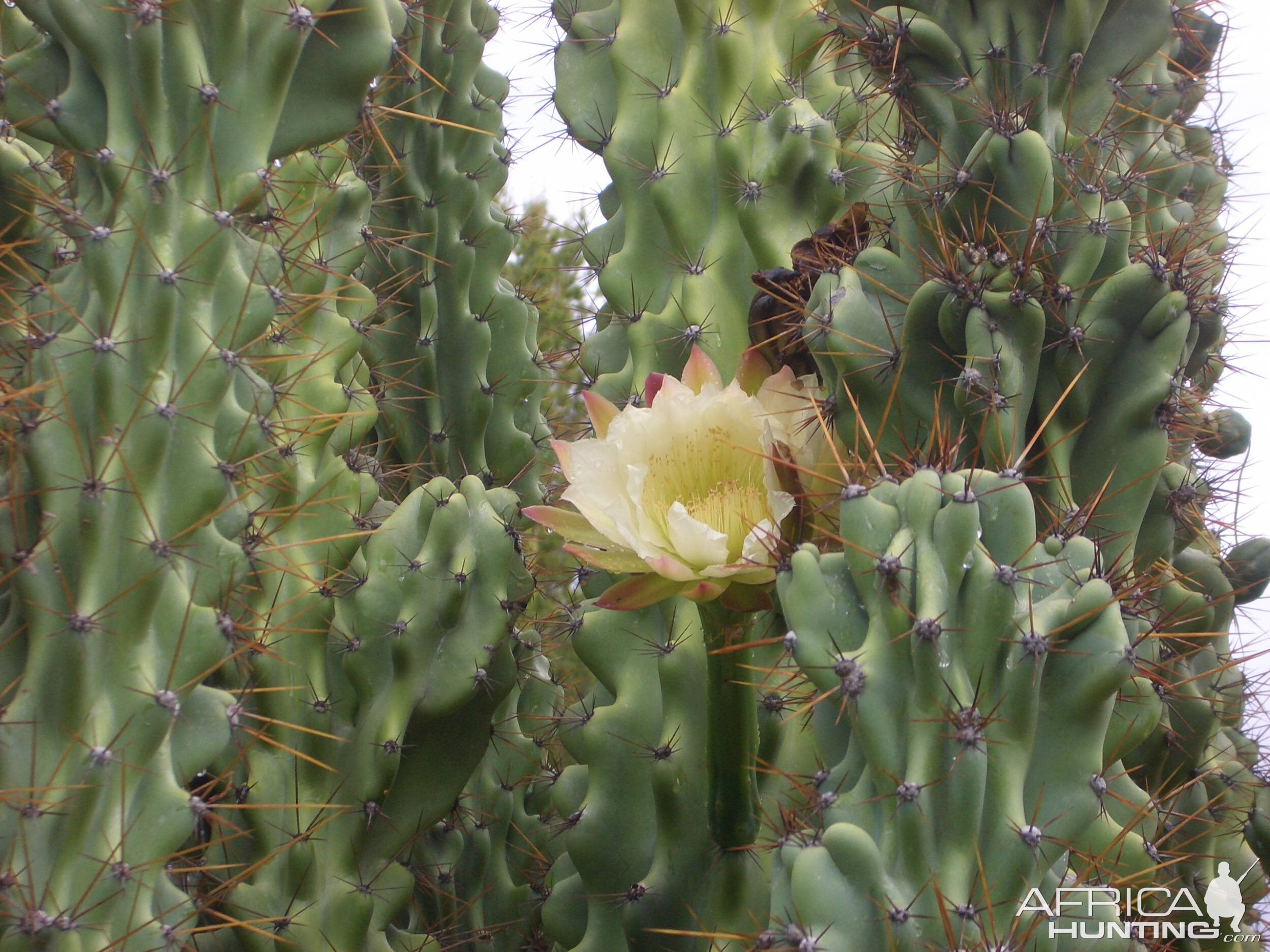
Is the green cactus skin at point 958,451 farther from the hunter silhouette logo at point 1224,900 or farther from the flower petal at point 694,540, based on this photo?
the flower petal at point 694,540

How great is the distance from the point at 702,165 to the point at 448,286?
840 mm

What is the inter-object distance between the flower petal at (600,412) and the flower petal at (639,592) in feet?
0.87

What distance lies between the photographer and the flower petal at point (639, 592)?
5.23ft

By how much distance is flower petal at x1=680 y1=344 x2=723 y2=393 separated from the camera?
1.76 metres

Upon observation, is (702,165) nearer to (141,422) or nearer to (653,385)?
(653,385)

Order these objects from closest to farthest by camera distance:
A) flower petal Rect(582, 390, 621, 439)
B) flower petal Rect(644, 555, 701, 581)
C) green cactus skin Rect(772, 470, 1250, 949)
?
green cactus skin Rect(772, 470, 1250, 949)
flower petal Rect(644, 555, 701, 581)
flower petal Rect(582, 390, 621, 439)

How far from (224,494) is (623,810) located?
32.0 inches

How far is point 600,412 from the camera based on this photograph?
1.78 m

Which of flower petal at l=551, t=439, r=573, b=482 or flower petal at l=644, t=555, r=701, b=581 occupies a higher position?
flower petal at l=551, t=439, r=573, b=482

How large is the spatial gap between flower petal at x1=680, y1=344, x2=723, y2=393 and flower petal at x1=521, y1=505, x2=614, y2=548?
0.88ft

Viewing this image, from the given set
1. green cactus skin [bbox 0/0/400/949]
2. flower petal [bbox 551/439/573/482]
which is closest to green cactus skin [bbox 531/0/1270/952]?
flower petal [bbox 551/439/573/482]

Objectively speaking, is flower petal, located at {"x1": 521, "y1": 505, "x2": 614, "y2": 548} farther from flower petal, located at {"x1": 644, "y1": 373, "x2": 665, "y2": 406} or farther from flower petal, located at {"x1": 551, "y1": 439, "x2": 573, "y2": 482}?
flower petal, located at {"x1": 644, "y1": 373, "x2": 665, "y2": 406}

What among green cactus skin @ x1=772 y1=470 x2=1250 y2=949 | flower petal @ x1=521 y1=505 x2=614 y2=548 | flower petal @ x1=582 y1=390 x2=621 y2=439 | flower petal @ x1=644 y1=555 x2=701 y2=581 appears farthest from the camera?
flower petal @ x1=582 y1=390 x2=621 y2=439

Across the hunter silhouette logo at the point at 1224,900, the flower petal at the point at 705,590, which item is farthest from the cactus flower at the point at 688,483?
the hunter silhouette logo at the point at 1224,900
